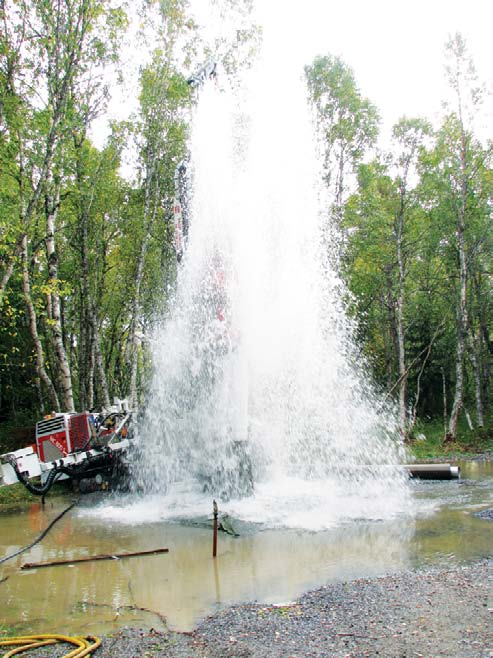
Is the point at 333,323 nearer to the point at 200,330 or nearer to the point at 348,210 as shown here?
the point at 200,330

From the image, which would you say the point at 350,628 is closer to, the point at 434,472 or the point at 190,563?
the point at 190,563

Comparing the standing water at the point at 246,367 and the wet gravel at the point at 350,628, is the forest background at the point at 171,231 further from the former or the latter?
the wet gravel at the point at 350,628

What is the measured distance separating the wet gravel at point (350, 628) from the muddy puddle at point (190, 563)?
31 centimetres

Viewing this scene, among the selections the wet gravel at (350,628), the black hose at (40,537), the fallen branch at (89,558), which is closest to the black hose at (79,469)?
the black hose at (40,537)

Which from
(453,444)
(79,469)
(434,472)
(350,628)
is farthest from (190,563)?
(453,444)

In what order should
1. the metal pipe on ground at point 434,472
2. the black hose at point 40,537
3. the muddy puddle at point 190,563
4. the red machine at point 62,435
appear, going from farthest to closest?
the metal pipe on ground at point 434,472 < the red machine at point 62,435 < the black hose at point 40,537 < the muddy puddle at point 190,563

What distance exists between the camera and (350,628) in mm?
3760

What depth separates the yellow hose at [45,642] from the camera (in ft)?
11.7

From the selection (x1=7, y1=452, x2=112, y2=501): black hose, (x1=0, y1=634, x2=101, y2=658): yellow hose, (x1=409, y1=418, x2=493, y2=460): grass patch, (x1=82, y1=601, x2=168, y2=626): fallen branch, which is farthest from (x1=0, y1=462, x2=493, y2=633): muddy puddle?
(x1=409, y1=418, x2=493, y2=460): grass patch

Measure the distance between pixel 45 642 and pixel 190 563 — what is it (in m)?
2.14

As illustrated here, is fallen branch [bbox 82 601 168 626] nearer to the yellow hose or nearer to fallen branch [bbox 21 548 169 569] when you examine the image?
the yellow hose

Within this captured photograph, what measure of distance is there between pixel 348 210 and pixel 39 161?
39.0 ft

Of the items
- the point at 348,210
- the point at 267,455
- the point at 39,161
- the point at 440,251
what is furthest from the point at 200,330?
the point at 440,251

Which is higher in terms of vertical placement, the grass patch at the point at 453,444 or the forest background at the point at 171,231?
the forest background at the point at 171,231
